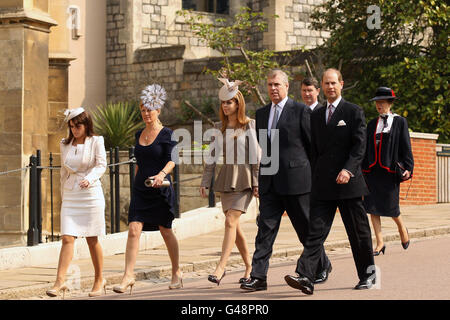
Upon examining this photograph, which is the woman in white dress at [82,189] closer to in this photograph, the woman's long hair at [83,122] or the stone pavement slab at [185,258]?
the woman's long hair at [83,122]

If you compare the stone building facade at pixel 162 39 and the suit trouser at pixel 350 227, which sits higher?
the stone building facade at pixel 162 39

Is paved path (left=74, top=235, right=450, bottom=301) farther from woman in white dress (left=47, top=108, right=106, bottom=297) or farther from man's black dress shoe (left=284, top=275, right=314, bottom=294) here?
woman in white dress (left=47, top=108, right=106, bottom=297)

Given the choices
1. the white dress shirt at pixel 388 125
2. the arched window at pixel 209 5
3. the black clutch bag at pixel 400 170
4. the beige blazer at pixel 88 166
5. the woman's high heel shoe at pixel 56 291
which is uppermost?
the arched window at pixel 209 5

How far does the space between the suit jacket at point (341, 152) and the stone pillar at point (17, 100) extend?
7.69 meters

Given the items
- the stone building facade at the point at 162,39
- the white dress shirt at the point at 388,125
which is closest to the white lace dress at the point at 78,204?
the white dress shirt at the point at 388,125

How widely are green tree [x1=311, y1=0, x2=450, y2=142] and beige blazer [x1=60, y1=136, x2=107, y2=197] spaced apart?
12.3 m

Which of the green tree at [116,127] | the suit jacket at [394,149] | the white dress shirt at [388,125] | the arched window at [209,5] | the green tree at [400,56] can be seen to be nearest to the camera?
the suit jacket at [394,149]

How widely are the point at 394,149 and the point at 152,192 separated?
349 cm

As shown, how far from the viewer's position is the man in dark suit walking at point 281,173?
27.5 ft

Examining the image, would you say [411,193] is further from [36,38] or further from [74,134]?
[74,134]

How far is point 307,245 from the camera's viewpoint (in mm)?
7992

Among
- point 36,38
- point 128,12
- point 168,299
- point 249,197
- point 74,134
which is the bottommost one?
point 168,299
